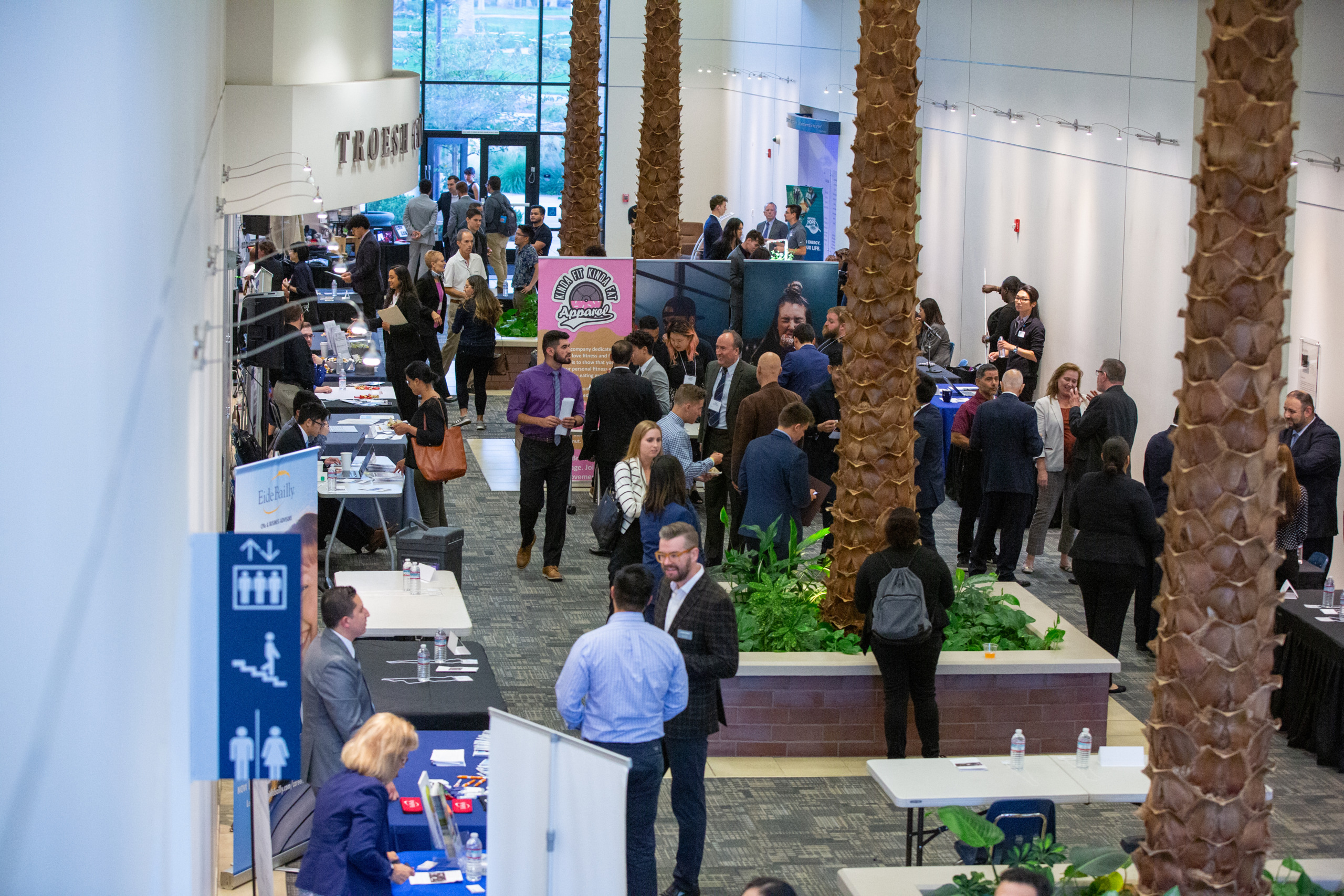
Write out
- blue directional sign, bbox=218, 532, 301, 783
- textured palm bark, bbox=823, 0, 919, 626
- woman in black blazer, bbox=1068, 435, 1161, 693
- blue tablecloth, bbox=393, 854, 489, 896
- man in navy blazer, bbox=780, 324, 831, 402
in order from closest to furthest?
1. blue directional sign, bbox=218, 532, 301, 783
2. blue tablecloth, bbox=393, 854, 489, 896
3. textured palm bark, bbox=823, 0, 919, 626
4. woman in black blazer, bbox=1068, 435, 1161, 693
5. man in navy blazer, bbox=780, 324, 831, 402

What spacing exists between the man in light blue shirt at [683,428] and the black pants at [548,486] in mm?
1329

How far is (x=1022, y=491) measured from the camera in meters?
10.6

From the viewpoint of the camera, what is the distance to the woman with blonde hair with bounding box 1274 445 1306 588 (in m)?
9.05

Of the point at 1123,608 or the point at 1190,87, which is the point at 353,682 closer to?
the point at 1123,608

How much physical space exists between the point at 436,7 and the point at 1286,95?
92.5ft

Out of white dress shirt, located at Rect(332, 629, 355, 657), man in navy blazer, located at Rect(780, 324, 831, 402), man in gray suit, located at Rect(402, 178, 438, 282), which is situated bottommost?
white dress shirt, located at Rect(332, 629, 355, 657)

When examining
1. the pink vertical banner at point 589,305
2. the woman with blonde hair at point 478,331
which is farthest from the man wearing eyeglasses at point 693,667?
the woman with blonde hair at point 478,331

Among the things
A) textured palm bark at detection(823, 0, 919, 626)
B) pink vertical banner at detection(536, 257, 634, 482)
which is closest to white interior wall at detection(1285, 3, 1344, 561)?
textured palm bark at detection(823, 0, 919, 626)

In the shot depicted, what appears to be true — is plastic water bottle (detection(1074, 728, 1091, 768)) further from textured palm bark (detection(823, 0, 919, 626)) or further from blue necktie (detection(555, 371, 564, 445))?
blue necktie (detection(555, 371, 564, 445))

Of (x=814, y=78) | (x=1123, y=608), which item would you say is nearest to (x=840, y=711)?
(x=1123, y=608)

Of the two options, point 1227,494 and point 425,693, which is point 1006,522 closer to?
point 425,693

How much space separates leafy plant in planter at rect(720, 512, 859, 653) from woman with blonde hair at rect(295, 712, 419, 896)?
2885 millimetres

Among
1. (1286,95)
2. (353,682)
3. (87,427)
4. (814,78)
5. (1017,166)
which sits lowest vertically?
(353,682)

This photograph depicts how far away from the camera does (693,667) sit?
6.03 metres
